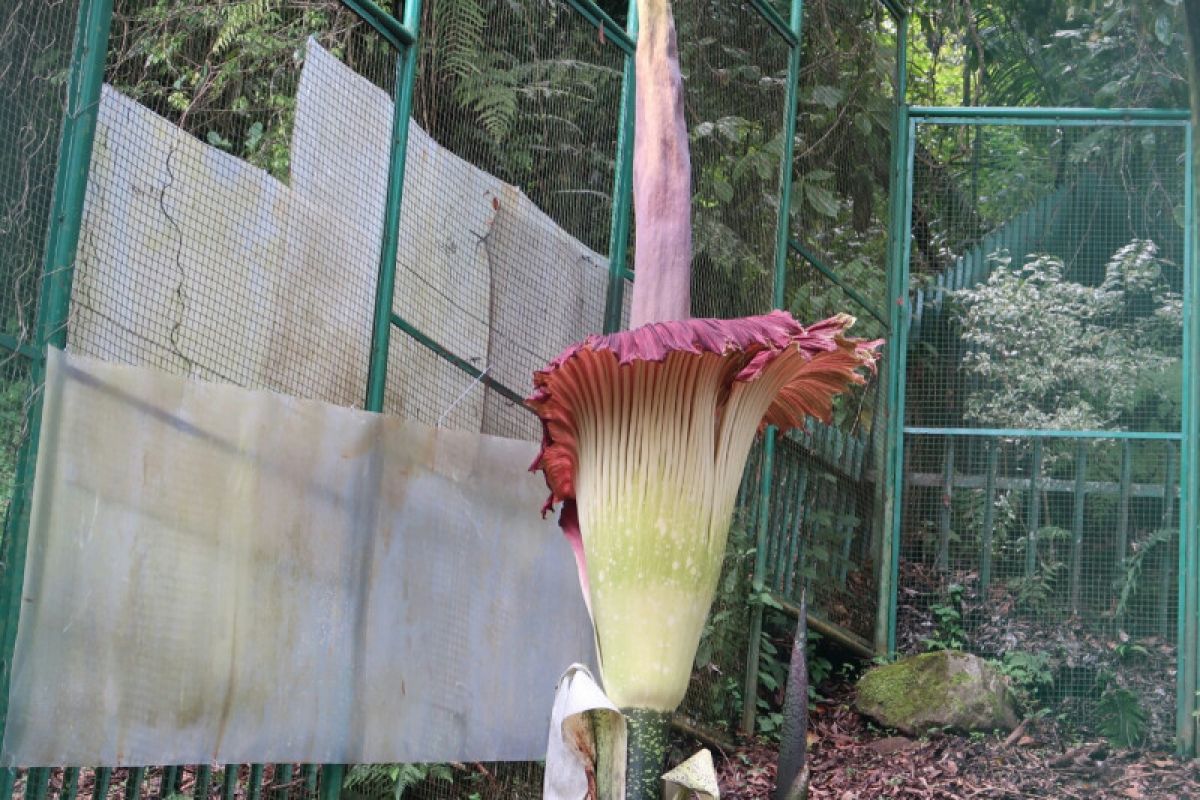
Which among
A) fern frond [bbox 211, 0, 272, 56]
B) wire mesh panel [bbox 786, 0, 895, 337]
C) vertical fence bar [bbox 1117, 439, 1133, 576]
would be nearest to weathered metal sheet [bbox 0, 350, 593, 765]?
fern frond [bbox 211, 0, 272, 56]

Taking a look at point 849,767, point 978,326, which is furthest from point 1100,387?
point 849,767

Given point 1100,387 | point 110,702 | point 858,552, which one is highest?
point 1100,387

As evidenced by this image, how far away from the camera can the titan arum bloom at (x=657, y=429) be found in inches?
85.3

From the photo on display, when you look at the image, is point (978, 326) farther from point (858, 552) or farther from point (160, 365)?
point (160, 365)

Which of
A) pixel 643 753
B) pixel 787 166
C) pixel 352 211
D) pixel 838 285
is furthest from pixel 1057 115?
pixel 643 753

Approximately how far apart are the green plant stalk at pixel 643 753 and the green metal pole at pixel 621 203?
232 cm

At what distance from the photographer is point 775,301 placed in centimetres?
543

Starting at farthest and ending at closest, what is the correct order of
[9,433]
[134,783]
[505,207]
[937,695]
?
[937,695] < [505,207] < [134,783] < [9,433]

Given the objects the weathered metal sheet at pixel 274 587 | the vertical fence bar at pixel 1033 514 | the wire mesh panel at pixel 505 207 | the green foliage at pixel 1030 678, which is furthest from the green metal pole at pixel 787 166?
the weathered metal sheet at pixel 274 587

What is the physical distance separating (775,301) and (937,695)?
1.78 m

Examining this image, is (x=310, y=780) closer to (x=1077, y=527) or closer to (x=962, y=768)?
(x=962, y=768)

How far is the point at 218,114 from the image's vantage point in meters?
3.30

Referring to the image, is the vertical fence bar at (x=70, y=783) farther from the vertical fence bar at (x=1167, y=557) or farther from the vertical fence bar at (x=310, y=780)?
the vertical fence bar at (x=1167, y=557)

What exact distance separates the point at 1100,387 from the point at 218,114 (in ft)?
14.2
